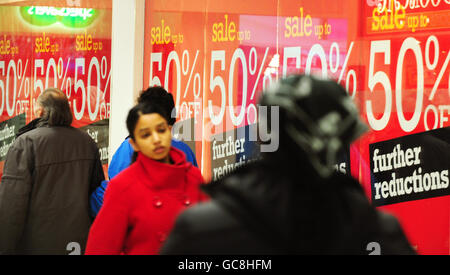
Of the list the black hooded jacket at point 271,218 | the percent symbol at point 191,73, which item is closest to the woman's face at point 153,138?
the black hooded jacket at point 271,218

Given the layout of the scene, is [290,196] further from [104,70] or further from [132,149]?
[104,70]

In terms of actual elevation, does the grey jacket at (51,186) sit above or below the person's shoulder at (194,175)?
below

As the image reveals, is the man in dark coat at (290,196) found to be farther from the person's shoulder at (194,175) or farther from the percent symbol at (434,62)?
the percent symbol at (434,62)

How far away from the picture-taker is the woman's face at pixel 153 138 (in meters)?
3.54

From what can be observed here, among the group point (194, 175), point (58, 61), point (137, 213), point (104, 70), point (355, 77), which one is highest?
point (58, 61)

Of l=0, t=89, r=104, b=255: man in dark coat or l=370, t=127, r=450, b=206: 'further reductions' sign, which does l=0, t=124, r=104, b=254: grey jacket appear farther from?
l=370, t=127, r=450, b=206: 'further reductions' sign

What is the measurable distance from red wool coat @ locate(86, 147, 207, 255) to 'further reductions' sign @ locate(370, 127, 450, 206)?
5.82 feet

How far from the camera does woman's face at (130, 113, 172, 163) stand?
11.6 feet

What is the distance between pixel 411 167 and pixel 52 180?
229 centimetres

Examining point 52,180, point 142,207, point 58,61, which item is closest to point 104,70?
point 58,61

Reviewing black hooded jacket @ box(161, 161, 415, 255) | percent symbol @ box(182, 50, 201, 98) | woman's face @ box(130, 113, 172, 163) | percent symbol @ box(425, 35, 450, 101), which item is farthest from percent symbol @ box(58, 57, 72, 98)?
black hooded jacket @ box(161, 161, 415, 255)

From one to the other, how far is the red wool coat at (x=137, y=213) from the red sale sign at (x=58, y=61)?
16.9 ft

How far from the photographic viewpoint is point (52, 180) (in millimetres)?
5355
